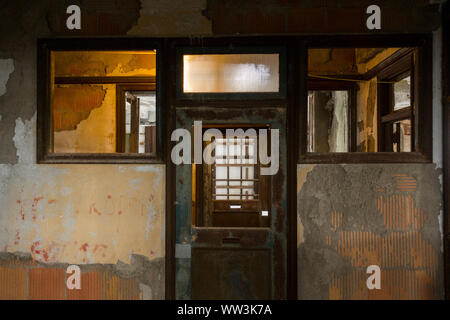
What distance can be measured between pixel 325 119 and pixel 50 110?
17.6 feet

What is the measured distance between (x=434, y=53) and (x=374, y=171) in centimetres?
134

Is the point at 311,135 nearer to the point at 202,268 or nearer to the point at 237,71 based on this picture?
the point at 237,71

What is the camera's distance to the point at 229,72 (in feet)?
11.3

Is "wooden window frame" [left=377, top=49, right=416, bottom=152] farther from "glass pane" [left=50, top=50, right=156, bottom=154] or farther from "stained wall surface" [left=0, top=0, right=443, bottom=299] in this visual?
"glass pane" [left=50, top=50, right=156, bottom=154]

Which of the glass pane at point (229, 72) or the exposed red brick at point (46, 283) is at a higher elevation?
the glass pane at point (229, 72)

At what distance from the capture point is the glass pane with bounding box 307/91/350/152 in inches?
260

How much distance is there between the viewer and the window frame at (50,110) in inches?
133

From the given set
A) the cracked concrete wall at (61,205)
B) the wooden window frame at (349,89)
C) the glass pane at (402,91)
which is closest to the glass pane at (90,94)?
the cracked concrete wall at (61,205)

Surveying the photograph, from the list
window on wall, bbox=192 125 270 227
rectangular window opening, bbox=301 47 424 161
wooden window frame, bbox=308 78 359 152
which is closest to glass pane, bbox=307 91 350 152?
rectangular window opening, bbox=301 47 424 161

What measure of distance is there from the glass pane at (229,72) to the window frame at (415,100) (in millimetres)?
377

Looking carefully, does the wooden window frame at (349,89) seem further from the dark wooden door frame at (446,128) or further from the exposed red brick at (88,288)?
the exposed red brick at (88,288)

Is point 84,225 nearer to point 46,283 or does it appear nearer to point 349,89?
point 46,283

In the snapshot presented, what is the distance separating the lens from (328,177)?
3324mm

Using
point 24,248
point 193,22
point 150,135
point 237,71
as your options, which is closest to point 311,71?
point 237,71
